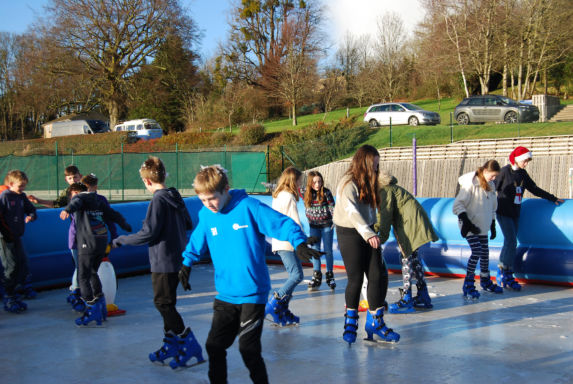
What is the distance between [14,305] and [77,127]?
4219 centimetres

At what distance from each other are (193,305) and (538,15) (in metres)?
34.8

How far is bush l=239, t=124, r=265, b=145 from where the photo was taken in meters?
35.9

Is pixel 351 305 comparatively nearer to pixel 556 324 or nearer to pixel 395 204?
pixel 395 204

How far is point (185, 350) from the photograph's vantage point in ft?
17.2

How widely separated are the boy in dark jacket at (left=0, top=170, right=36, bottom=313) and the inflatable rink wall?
1.11m

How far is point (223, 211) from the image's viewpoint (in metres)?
4.11

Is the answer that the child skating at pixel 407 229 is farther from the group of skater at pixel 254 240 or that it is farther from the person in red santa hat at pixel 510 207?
the person in red santa hat at pixel 510 207

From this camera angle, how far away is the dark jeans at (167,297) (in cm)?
523

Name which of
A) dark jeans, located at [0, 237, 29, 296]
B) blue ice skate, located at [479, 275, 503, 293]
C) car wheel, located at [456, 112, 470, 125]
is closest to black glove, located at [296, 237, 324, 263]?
blue ice skate, located at [479, 275, 503, 293]

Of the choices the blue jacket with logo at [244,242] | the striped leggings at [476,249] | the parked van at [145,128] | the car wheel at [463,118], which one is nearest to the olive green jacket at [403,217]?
the striped leggings at [476,249]

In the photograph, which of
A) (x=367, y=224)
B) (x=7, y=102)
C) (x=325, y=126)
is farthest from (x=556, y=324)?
(x=7, y=102)

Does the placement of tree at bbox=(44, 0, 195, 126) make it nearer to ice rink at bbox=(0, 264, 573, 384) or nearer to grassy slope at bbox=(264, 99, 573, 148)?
grassy slope at bbox=(264, 99, 573, 148)

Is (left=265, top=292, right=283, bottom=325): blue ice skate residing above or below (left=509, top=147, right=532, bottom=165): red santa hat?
below

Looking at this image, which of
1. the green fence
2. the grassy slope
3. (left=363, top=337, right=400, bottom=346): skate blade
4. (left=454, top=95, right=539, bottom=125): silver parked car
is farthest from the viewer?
(left=454, top=95, right=539, bottom=125): silver parked car
